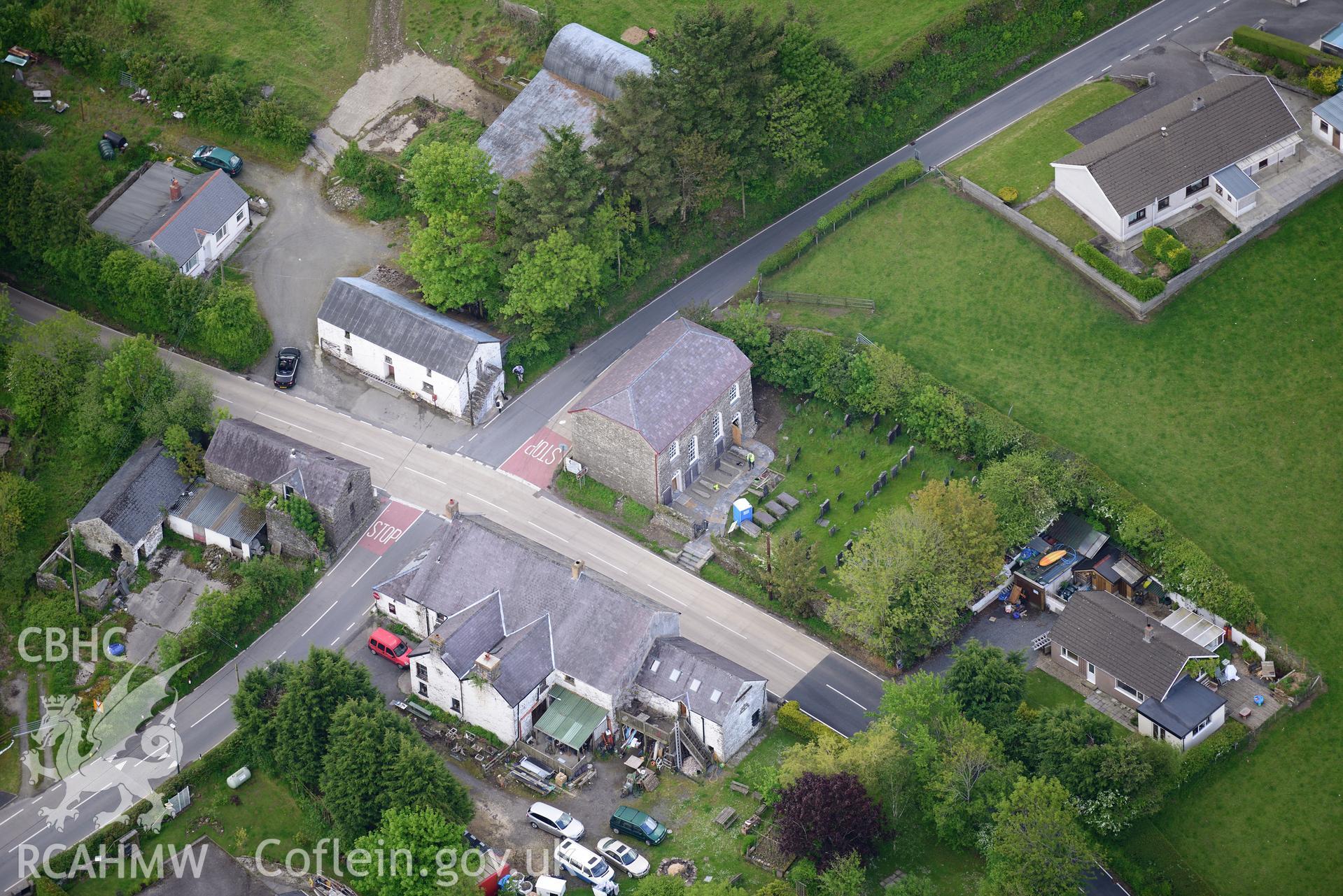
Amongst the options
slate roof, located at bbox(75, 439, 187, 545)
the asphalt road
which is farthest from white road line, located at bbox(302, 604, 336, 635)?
the asphalt road

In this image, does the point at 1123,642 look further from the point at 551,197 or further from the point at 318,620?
the point at 318,620

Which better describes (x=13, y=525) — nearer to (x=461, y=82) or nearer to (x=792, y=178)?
(x=461, y=82)

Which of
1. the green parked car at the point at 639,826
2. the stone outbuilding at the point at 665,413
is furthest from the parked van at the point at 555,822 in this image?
the stone outbuilding at the point at 665,413

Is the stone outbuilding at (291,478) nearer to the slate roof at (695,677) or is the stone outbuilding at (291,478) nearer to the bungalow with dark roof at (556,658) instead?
the bungalow with dark roof at (556,658)

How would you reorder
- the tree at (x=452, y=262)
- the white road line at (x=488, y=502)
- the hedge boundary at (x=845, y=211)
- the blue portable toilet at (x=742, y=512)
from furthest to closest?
the hedge boundary at (x=845, y=211), the tree at (x=452, y=262), the white road line at (x=488, y=502), the blue portable toilet at (x=742, y=512)

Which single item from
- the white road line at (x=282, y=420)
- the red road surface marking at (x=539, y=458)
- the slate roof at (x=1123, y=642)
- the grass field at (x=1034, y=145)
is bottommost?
the white road line at (x=282, y=420)

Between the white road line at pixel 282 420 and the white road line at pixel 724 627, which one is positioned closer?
the white road line at pixel 724 627

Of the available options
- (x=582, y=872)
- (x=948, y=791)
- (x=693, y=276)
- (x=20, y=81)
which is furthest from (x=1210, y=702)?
(x=20, y=81)
